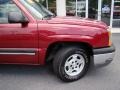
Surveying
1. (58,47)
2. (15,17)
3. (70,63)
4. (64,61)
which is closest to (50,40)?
(58,47)

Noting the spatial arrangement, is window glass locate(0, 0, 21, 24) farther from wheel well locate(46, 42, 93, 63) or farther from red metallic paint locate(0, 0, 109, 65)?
wheel well locate(46, 42, 93, 63)

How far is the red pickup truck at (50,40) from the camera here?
A: 410 centimetres

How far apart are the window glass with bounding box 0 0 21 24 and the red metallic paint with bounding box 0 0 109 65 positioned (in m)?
0.09

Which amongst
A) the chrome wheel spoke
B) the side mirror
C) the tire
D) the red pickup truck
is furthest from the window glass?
the chrome wheel spoke

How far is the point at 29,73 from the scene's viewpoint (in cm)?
492

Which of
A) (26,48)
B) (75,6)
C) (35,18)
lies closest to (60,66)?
(26,48)

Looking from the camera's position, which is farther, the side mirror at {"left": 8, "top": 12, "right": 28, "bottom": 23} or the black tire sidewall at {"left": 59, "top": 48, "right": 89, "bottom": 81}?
the black tire sidewall at {"left": 59, "top": 48, "right": 89, "bottom": 81}

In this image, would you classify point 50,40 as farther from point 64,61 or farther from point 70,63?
point 70,63

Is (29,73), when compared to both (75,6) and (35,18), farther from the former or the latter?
(75,6)

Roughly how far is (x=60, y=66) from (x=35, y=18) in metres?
1.02

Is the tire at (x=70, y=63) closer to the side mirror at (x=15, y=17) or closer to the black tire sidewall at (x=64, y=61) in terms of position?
the black tire sidewall at (x=64, y=61)

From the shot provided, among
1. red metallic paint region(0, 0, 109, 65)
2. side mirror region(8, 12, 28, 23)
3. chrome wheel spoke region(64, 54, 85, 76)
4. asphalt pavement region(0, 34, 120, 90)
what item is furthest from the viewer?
chrome wheel spoke region(64, 54, 85, 76)

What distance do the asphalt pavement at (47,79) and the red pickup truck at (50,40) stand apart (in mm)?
234

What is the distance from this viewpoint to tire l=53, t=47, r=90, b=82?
424cm
